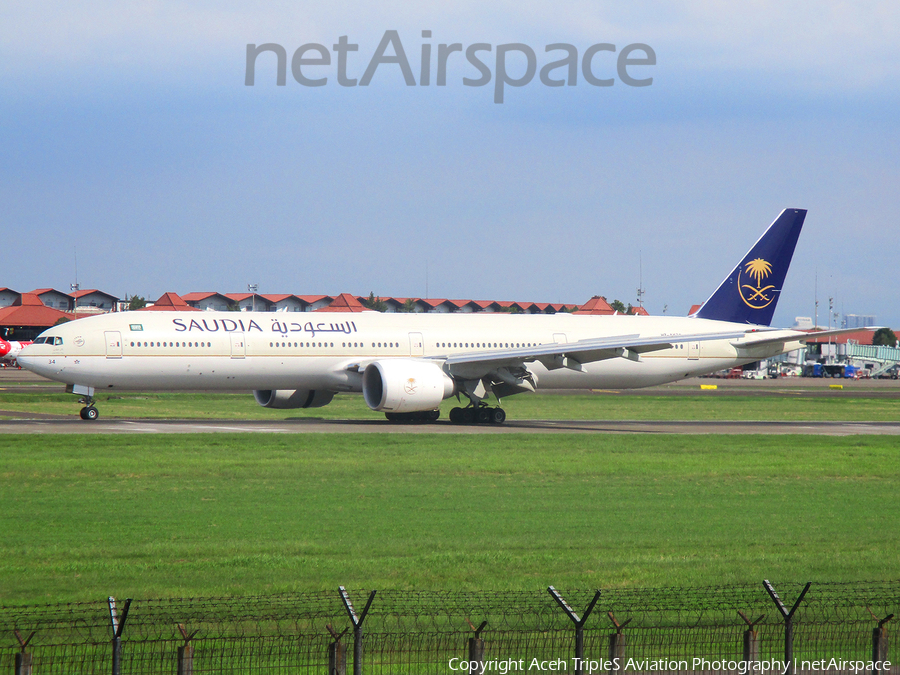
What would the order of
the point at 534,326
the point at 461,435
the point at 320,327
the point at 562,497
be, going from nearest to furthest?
1. the point at 562,497
2. the point at 461,435
3. the point at 320,327
4. the point at 534,326

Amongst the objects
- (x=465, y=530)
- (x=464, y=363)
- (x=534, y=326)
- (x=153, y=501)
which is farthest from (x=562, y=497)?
(x=534, y=326)

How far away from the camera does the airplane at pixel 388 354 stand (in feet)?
125

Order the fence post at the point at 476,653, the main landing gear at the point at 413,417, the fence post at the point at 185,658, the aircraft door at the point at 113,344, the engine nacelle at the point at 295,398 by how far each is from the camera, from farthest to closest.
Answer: the engine nacelle at the point at 295,398
the main landing gear at the point at 413,417
the aircraft door at the point at 113,344
the fence post at the point at 476,653
the fence post at the point at 185,658

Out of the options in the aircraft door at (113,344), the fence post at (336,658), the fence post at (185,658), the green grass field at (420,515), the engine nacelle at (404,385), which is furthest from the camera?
the aircraft door at (113,344)

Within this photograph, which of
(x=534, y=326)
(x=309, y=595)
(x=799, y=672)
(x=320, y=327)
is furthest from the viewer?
(x=534, y=326)

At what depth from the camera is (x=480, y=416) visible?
137 ft

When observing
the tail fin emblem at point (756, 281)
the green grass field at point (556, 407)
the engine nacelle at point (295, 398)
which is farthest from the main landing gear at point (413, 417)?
the tail fin emblem at point (756, 281)

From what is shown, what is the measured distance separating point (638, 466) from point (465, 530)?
10400 mm

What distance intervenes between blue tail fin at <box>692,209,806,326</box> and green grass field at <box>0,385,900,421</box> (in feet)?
17.1

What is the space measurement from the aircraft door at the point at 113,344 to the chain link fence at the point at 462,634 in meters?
27.3

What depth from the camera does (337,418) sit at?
43.7 m

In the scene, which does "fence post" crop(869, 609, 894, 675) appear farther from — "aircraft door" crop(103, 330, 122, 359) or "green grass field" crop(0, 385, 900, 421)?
"green grass field" crop(0, 385, 900, 421)

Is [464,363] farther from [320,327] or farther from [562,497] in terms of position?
[562,497]

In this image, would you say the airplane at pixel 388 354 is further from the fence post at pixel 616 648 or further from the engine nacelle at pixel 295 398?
the fence post at pixel 616 648
